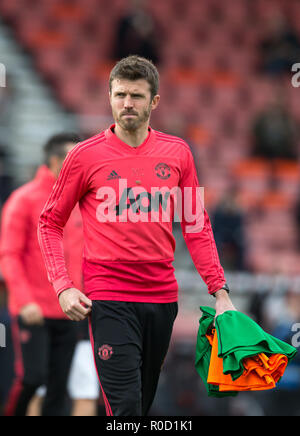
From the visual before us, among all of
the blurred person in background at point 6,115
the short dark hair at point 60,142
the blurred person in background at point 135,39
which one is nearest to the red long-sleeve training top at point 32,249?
the short dark hair at point 60,142

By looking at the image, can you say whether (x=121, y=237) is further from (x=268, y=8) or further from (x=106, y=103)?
(x=268, y=8)

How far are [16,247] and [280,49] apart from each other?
6.99 meters

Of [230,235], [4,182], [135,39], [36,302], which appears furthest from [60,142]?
[135,39]

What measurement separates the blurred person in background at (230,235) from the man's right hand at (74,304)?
17.0 feet

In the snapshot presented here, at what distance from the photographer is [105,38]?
10484 millimetres

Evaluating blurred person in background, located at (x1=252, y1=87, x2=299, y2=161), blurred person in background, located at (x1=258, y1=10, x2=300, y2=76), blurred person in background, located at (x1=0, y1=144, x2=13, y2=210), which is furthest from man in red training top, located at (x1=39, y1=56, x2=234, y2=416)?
blurred person in background, located at (x1=258, y1=10, x2=300, y2=76)

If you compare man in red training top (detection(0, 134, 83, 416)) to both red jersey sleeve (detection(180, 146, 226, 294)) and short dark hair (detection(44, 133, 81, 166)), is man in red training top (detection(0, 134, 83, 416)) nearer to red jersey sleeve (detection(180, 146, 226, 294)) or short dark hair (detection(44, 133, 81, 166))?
short dark hair (detection(44, 133, 81, 166))

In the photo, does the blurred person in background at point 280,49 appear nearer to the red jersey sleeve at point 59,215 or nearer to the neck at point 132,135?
the neck at point 132,135

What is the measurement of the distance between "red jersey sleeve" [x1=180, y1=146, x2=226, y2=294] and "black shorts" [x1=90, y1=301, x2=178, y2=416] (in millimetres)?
216

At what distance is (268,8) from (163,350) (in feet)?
30.4

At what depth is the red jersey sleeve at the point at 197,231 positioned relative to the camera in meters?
3.20

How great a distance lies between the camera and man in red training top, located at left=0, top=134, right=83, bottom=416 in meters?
4.32
